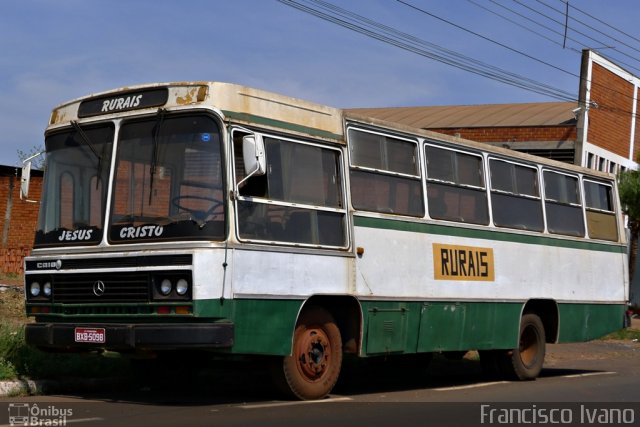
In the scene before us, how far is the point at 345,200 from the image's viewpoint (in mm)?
11836

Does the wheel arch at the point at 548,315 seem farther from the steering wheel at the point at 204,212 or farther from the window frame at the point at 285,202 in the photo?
the steering wheel at the point at 204,212

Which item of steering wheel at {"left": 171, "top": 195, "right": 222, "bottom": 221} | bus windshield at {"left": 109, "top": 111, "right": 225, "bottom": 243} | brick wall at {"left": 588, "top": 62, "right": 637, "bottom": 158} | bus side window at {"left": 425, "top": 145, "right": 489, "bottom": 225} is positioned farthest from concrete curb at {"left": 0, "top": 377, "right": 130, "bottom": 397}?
brick wall at {"left": 588, "top": 62, "right": 637, "bottom": 158}

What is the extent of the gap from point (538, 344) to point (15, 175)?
15.9m

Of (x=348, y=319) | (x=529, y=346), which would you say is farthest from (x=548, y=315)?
(x=348, y=319)

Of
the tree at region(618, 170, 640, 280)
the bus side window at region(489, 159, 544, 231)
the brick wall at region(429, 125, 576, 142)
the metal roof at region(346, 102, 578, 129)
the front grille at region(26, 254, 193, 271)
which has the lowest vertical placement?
the front grille at region(26, 254, 193, 271)

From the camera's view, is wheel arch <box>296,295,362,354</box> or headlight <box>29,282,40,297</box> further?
wheel arch <box>296,295,362,354</box>

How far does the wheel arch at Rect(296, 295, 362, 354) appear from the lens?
1188cm

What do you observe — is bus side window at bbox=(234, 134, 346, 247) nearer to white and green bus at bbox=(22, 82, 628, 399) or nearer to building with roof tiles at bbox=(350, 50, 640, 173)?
white and green bus at bbox=(22, 82, 628, 399)

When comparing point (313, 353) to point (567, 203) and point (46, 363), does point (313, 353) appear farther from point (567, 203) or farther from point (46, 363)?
point (567, 203)

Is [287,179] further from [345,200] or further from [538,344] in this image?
[538,344]

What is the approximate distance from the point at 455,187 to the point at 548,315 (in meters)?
3.17

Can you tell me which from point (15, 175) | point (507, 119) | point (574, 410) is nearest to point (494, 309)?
point (574, 410)

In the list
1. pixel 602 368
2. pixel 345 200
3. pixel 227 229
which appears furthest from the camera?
pixel 602 368

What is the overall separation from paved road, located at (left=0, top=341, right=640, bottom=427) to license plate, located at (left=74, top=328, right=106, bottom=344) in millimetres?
620
